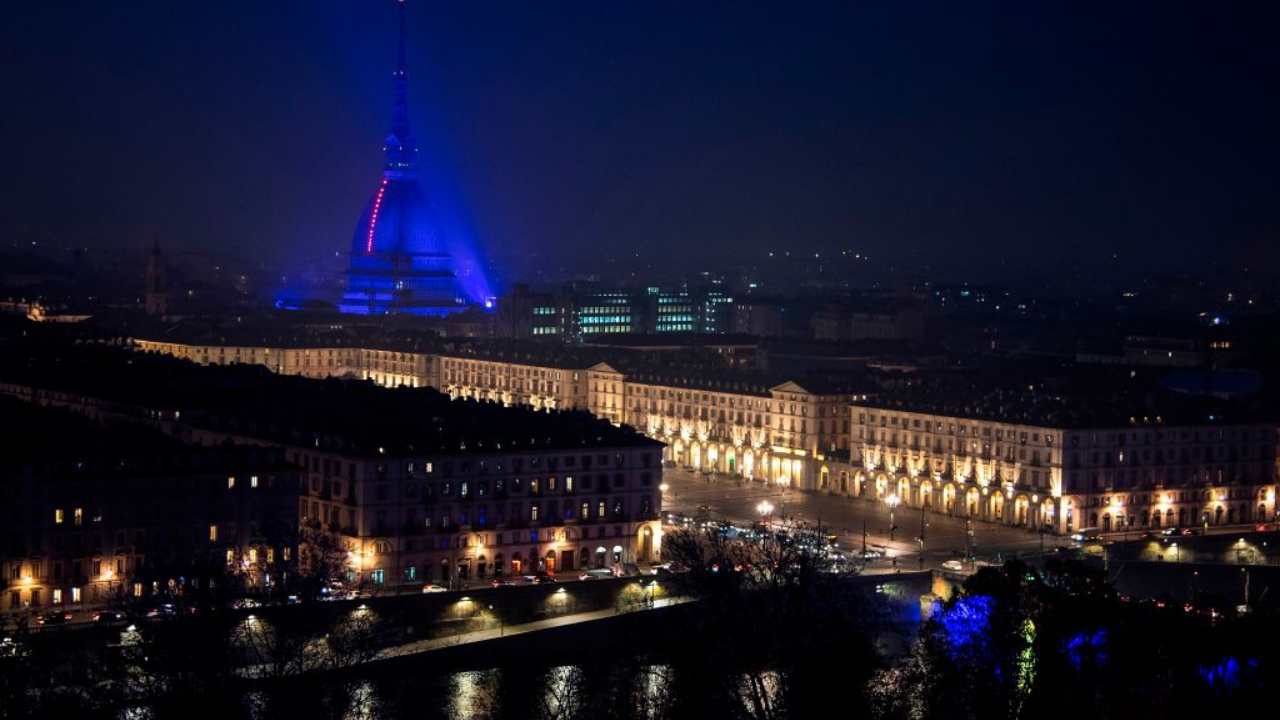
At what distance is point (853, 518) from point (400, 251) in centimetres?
7089

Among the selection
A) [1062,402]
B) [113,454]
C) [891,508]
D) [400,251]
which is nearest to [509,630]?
[113,454]

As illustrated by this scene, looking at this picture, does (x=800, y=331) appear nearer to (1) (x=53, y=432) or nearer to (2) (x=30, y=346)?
(2) (x=30, y=346)

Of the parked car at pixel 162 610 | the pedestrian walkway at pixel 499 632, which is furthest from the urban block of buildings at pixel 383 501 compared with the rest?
the pedestrian walkway at pixel 499 632

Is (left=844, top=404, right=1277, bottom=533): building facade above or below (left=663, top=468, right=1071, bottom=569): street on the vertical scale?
above


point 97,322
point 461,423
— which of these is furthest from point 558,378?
point 97,322

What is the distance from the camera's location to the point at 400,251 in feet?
420

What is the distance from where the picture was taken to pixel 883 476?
65.4m

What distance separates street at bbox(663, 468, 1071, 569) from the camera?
5419 centimetres

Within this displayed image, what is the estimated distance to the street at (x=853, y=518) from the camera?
178 feet

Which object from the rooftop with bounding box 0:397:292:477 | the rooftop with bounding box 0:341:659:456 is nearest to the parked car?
the rooftop with bounding box 0:397:292:477

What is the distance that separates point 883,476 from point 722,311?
7891cm

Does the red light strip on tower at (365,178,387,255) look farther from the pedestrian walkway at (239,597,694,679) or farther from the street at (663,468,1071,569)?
the pedestrian walkway at (239,597,694,679)

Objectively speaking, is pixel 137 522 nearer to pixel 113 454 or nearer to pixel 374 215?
pixel 113 454

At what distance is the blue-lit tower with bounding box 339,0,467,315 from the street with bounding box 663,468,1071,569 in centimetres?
5340
